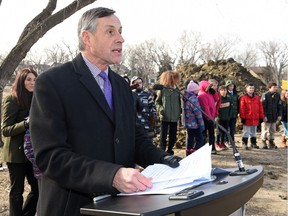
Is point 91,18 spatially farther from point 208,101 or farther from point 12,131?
point 208,101

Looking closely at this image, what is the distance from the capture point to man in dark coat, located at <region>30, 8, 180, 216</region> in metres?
1.50

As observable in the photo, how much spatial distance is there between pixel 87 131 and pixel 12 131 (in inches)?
92.1

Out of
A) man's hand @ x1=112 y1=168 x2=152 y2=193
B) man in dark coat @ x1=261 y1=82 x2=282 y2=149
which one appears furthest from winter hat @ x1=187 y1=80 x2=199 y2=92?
man's hand @ x1=112 y1=168 x2=152 y2=193

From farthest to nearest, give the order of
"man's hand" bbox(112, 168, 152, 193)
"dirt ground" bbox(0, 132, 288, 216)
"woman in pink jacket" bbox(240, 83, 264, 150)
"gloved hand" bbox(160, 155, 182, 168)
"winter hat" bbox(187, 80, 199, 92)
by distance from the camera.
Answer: "woman in pink jacket" bbox(240, 83, 264, 150)
"winter hat" bbox(187, 80, 199, 92)
"dirt ground" bbox(0, 132, 288, 216)
"gloved hand" bbox(160, 155, 182, 168)
"man's hand" bbox(112, 168, 152, 193)

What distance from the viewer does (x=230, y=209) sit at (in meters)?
1.38

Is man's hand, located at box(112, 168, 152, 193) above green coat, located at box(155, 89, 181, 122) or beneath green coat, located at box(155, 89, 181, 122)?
beneath

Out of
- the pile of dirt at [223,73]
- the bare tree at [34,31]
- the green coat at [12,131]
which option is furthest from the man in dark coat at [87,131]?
the pile of dirt at [223,73]

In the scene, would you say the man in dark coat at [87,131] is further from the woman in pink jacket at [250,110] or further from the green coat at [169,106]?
the woman in pink jacket at [250,110]

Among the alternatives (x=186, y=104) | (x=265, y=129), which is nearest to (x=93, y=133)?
(x=186, y=104)

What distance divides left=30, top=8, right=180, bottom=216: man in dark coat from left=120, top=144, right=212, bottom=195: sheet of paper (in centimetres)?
5

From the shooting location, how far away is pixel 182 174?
1517 mm

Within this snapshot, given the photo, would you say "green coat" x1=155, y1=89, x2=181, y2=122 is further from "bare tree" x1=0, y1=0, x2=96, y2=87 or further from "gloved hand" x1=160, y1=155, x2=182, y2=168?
"gloved hand" x1=160, y1=155, x2=182, y2=168

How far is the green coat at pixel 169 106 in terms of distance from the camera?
24.7 ft

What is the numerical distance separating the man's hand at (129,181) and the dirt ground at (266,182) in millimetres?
→ 2652
